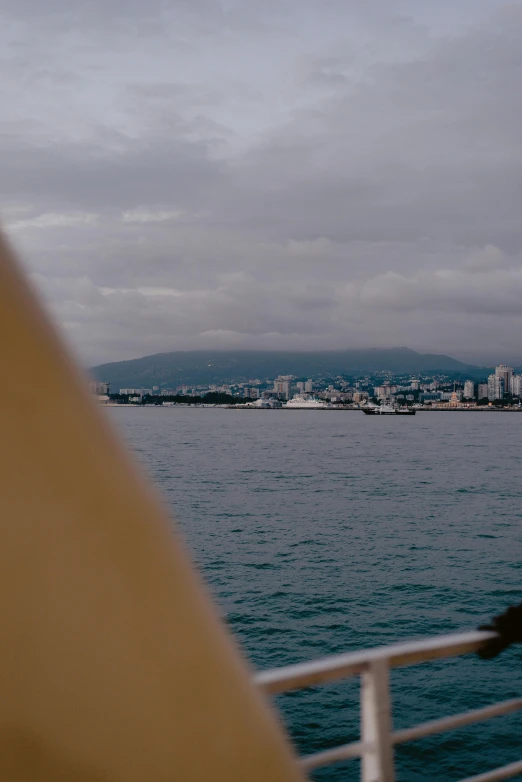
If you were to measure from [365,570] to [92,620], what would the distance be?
823 inches

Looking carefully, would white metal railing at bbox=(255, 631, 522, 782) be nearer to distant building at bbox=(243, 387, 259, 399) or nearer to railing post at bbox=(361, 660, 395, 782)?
railing post at bbox=(361, 660, 395, 782)

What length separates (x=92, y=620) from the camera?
480 mm

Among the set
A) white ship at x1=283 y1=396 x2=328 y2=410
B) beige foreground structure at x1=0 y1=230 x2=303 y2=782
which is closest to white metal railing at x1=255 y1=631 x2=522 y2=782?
beige foreground structure at x1=0 y1=230 x2=303 y2=782

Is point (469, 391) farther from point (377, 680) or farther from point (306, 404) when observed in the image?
point (377, 680)

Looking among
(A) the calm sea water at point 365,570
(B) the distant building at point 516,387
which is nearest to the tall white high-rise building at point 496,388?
(B) the distant building at point 516,387

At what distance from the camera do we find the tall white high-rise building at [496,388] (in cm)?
17288

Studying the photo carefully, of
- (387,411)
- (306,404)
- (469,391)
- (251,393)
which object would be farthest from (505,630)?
(251,393)

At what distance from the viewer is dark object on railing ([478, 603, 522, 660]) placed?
6.49 ft

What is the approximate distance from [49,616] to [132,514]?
3.4 inches

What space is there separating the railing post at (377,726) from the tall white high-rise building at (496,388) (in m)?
179

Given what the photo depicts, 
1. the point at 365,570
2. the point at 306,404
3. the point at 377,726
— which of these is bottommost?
the point at 365,570

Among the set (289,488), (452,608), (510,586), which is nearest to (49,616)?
(452,608)

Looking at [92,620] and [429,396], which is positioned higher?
[92,620]

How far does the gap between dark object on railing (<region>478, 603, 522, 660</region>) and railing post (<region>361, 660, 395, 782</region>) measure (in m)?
0.33
